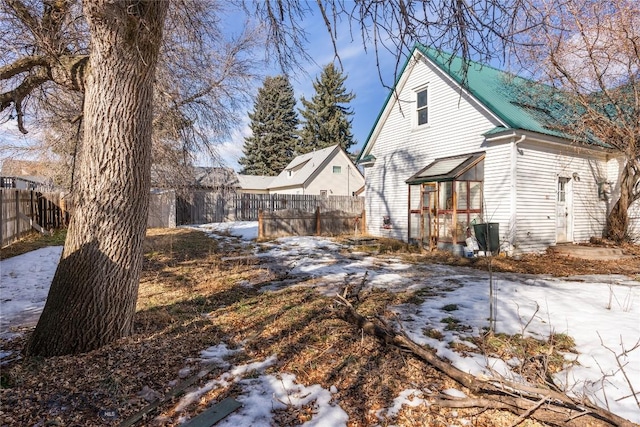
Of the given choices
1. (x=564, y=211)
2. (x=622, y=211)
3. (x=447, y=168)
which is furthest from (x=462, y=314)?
(x=622, y=211)

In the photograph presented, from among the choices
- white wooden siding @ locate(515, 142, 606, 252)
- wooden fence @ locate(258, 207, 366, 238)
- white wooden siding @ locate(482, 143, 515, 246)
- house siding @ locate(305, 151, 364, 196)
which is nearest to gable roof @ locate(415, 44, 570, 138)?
white wooden siding @ locate(515, 142, 606, 252)

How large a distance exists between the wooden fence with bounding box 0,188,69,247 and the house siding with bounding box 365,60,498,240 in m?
11.9

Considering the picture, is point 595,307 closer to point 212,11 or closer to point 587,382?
point 587,382

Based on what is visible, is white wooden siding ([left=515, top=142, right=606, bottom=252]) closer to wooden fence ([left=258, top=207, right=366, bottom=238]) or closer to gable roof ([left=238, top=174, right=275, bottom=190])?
wooden fence ([left=258, top=207, right=366, bottom=238])

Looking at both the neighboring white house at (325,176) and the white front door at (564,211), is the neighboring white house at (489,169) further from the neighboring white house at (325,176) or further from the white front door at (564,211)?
the neighboring white house at (325,176)

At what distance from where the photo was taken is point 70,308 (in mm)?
3127

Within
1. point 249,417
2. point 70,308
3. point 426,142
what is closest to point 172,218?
point 426,142

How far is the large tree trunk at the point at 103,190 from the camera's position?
311 cm

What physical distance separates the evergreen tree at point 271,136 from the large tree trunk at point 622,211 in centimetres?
3244

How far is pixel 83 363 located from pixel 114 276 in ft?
2.56

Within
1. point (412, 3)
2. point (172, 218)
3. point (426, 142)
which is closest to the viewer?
point (412, 3)

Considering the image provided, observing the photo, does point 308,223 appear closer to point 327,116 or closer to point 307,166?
point 307,166

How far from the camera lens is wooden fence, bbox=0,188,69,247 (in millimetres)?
9742

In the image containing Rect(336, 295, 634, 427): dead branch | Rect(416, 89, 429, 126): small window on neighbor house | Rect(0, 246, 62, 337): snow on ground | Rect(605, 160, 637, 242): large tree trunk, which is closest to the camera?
Rect(336, 295, 634, 427): dead branch
